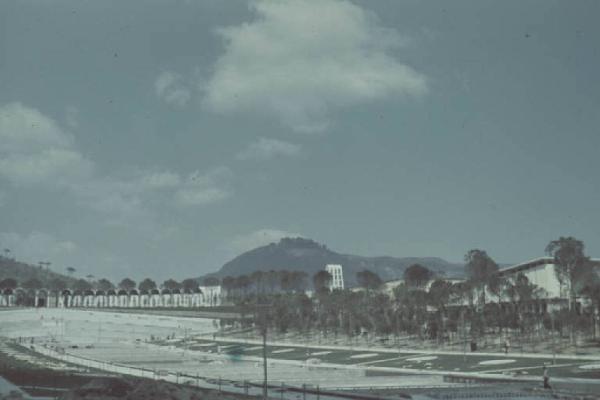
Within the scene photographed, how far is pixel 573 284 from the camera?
134 metres

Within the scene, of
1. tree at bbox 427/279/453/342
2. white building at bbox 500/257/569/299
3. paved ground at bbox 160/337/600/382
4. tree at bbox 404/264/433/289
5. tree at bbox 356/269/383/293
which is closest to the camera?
paved ground at bbox 160/337/600/382

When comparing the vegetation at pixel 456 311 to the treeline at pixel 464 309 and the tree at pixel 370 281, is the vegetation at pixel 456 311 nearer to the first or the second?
the treeline at pixel 464 309

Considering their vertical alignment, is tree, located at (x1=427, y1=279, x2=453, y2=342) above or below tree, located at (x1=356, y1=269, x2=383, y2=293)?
below

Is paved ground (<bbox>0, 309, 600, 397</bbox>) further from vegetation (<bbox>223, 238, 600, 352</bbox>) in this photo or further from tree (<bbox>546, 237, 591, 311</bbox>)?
tree (<bbox>546, 237, 591, 311</bbox>)

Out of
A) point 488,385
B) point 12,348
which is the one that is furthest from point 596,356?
point 12,348

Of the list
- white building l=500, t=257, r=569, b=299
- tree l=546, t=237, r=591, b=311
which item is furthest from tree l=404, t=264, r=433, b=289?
tree l=546, t=237, r=591, b=311

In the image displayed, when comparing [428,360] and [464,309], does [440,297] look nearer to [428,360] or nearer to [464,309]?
[464,309]

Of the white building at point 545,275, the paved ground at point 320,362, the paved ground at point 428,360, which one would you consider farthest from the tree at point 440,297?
the paved ground at point 320,362

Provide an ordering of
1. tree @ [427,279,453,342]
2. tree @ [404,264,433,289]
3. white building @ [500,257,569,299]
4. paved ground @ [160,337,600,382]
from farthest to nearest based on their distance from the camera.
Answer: tree @ [404,264,433,289] → white building @ [500,257,569,299] → tree @ [427,279,453,342] → paved ground @ [160,337,600,382]

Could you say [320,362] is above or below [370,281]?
below

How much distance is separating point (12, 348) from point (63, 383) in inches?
3294

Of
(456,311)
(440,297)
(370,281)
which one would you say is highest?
(370,281)

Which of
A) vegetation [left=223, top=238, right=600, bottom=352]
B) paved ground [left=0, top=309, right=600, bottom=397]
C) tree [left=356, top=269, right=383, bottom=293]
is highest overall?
tree [left=356, top=269, right=383, bottom=293]

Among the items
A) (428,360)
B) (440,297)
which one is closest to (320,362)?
(428,360)
